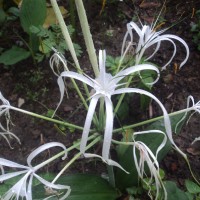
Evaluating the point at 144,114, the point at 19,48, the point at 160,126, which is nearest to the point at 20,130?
the point at 19,48

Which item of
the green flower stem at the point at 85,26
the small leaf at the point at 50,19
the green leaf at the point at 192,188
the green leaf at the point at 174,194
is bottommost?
the green leaf at the point at 174,194

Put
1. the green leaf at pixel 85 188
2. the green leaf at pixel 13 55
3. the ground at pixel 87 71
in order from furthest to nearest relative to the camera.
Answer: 1. the green leaf at pixel 13 55
2. the ground at pixel 87 71
3. the green leaf at pixel 85 188

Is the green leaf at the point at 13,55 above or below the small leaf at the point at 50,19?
below

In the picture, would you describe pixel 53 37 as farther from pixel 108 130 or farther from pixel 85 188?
pixel 108 130

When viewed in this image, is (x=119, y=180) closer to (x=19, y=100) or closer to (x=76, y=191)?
(x=76, y=191)

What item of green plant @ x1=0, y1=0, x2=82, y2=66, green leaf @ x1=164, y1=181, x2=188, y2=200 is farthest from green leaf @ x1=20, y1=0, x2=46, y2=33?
green leaf @ x1=164, y1=181, x2=188, y2=200

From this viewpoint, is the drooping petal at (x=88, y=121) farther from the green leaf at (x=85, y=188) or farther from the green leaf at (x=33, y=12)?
the green leaf at (x=33, y=12)

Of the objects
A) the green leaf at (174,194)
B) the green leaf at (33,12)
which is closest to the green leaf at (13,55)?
the green leaf at (33,12)

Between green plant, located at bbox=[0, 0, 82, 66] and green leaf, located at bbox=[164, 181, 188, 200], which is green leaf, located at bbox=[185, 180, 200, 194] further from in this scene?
green plant, located at bbox=[0, 0, 82, 66]
